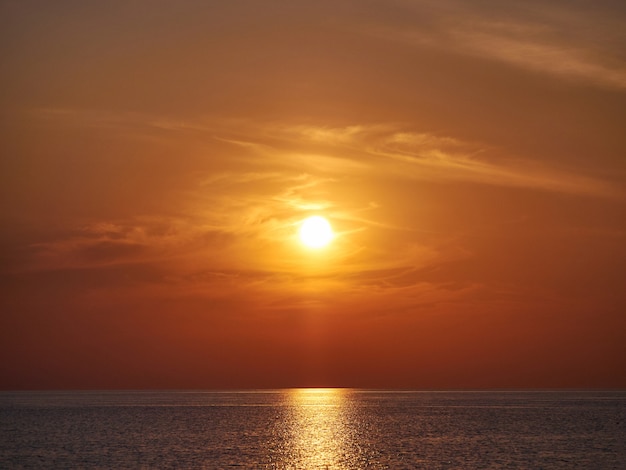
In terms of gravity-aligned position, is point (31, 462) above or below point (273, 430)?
below

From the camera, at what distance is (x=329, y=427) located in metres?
164

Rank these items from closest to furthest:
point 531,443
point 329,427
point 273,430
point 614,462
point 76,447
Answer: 1. point 614,462
2. point 76,447
3. point 531,443
4. point 273,430
5. point 329,427

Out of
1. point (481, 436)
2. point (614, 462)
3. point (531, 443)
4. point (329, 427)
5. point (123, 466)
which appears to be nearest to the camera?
point (123, 466)

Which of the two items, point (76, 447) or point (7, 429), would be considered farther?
point (7, 429)

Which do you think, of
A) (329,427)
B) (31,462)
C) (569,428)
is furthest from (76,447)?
(569,428)

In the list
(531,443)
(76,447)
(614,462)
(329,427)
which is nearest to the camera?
(614,462)

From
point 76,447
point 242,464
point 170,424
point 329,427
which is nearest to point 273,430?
point 329,427

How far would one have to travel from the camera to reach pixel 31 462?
302ft

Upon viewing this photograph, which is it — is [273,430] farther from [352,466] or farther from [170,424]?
[352,466]

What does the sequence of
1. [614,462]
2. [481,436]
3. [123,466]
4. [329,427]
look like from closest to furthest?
[123,466] → [614,462] → [481,436] → [329,427]

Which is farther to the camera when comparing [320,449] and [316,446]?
[316,446]

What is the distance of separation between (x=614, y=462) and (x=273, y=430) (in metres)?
A: 70.9

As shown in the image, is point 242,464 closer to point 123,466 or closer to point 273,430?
point 123,466

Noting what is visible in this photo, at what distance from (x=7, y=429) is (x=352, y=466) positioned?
9293 centimetres
